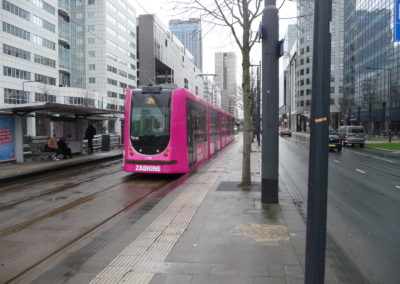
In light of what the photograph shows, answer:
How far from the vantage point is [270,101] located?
7.60 metres

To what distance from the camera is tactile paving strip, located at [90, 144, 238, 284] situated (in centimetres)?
403

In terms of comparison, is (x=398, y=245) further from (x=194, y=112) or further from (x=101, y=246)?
(x=194, y=112)

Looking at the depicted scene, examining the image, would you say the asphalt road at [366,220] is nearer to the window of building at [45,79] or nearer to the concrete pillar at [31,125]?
the concrete pillar at [31,125]

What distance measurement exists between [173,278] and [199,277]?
28 centimetres

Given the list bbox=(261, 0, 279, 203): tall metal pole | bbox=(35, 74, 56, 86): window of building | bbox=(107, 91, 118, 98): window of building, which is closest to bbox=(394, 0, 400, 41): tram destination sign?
bbox=(261, 0, 279, 203): tall metal pole

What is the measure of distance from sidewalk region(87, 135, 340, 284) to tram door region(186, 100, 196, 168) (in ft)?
16.3

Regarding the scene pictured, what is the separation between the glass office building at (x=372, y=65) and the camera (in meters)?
55.4

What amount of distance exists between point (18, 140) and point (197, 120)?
25.9 ft

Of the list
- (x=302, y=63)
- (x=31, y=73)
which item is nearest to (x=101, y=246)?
(x=31, y=73)

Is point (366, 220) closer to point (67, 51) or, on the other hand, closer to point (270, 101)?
point (270, 101)

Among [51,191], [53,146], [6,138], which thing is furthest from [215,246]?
[53,146]

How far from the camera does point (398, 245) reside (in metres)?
5.43

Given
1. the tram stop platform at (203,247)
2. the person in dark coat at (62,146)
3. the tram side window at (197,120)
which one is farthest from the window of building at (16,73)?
the tram stop platform at (203,247)

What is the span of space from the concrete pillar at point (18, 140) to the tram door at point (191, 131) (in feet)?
25.6
